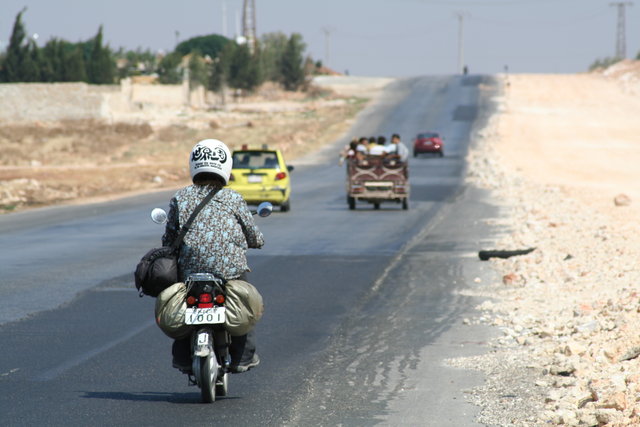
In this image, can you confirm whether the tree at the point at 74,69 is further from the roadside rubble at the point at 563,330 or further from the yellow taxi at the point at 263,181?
the roadside rubble at the point at 563,330

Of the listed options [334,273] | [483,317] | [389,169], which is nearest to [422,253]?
[334,273]

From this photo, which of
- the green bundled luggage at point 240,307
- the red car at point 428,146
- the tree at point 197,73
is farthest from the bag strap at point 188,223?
the tree at point 197,73

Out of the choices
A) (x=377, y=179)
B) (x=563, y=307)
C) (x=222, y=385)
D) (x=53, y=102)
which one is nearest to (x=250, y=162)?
(x=377, y=179)

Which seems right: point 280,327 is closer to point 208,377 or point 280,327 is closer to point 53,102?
point 208,377

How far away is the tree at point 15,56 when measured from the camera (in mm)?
91500

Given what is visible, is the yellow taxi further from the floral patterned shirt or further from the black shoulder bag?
the black shoulder bag

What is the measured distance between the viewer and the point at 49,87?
256 ft

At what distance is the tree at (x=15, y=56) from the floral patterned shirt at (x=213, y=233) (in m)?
87.7

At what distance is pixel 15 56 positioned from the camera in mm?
91500

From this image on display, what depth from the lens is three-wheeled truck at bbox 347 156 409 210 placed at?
29.4 m

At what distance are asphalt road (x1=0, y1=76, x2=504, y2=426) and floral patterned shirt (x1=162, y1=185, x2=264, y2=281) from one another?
1.02 meters

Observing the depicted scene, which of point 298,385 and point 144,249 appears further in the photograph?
point 144,249

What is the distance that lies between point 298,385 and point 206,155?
206 cm

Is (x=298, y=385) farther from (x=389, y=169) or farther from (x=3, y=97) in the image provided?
(x=3, y=97)
